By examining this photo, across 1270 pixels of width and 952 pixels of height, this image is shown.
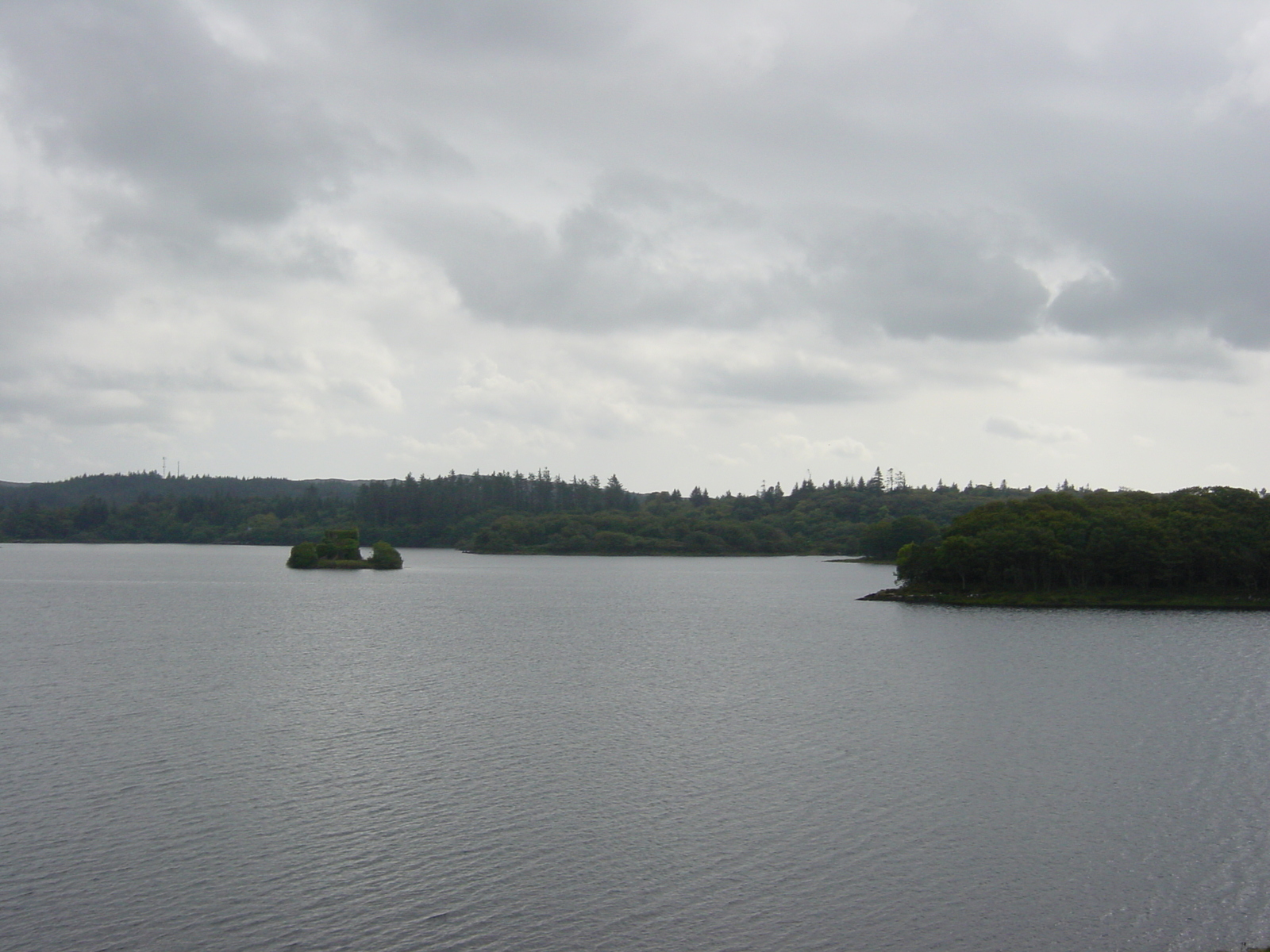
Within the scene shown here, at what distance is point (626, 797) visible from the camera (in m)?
28.1

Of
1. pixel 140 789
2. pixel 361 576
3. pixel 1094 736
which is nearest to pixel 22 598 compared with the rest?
pixel 361 576

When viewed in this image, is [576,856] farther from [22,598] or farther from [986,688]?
[22,598]

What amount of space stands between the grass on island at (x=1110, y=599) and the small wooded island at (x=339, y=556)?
95.3m

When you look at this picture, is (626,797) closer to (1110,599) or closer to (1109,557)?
(1110,599)

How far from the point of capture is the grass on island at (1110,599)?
91.1 metres

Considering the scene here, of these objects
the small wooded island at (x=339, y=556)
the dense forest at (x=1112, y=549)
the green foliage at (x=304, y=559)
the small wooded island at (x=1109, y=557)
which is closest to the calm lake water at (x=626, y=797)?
the small wooded island at (x=1109, y=557)

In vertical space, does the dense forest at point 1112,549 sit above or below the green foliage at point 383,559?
above

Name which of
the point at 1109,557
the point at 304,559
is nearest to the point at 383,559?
the point at 304,559

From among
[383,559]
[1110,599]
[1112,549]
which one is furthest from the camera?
[383,559]

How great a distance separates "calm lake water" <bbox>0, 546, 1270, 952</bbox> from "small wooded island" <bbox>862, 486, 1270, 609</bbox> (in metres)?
35.6

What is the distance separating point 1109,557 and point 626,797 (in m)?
81.3

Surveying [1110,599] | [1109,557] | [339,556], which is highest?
[1109,557]

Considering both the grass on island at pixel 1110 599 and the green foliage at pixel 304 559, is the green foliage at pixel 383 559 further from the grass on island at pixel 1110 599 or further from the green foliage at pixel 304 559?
the grass on island at pixel 1110 599

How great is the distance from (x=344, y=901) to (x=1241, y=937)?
56.9 feet
